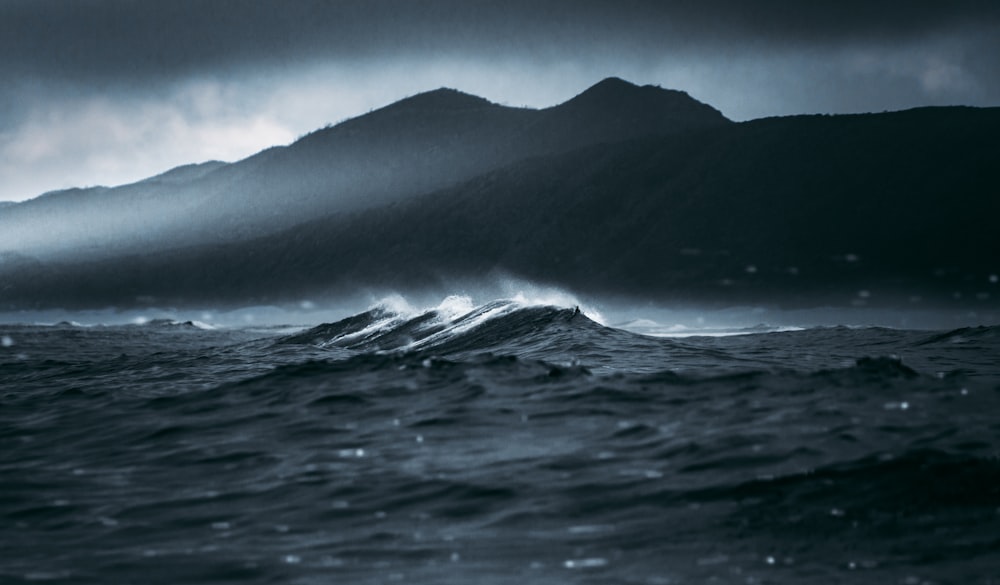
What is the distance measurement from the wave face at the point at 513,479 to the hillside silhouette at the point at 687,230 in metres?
91.6

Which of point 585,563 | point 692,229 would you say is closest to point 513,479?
point 585,563

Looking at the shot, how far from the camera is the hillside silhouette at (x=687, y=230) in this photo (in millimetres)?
114188

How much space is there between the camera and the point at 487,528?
7496 mm

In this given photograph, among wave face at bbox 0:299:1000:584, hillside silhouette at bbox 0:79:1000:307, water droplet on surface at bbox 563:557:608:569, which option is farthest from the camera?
hillside silhouette at bbox 0:79:1000:307

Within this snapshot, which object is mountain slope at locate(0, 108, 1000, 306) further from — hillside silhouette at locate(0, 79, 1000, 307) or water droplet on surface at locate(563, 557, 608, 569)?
water droplet on surface at locate(563, 557, 608, 569)

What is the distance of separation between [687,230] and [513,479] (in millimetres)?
132828

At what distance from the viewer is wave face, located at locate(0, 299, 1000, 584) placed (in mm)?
6801

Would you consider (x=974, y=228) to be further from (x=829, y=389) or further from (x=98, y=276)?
(x=98, y=276)

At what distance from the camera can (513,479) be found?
8742 mm

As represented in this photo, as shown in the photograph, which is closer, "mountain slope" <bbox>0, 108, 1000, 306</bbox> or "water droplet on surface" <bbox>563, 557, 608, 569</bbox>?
"water droplet on surface" <bbox>563, 557, 608, 569</bbox>

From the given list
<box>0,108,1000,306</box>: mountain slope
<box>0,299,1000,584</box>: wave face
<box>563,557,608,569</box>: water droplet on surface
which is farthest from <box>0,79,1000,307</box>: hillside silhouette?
<box>563,557,608,569</box>: water droplet on surface

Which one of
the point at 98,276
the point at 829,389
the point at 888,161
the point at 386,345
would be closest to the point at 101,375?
the point at 386,345

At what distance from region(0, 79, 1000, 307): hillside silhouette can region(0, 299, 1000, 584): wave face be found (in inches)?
3606

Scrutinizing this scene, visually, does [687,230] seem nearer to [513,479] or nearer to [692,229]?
[692,229]
